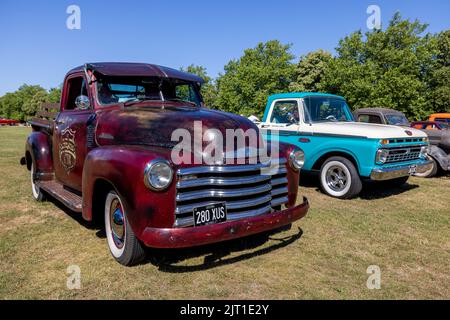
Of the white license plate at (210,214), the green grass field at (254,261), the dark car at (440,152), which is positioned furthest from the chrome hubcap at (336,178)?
the white license plate at (210,214)

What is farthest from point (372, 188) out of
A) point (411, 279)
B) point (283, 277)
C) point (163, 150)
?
point (163, 150)

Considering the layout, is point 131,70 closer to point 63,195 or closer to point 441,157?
point 63,195

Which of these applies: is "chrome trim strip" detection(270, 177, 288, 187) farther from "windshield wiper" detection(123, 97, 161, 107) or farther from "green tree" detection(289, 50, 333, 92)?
"green tree" detection(289, 50, 333, 92)

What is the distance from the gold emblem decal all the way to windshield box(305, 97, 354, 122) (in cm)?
426

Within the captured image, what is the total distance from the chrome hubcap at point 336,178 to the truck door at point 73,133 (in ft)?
13.9

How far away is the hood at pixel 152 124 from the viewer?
351 centimetres

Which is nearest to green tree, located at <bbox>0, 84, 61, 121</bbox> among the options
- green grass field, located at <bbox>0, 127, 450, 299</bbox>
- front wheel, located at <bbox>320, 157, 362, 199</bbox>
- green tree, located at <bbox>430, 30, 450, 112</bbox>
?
green tree, located at <bbox>430, 30, 450, 112</bbox>

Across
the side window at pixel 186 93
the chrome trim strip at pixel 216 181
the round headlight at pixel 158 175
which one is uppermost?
the side window at pixel 186 93

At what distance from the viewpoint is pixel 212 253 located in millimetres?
3738

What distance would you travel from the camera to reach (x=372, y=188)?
7.41 m

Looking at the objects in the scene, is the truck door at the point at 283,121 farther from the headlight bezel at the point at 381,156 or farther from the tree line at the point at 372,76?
the tree line at the point at 372,76

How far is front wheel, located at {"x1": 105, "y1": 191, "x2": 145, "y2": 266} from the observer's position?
3.23m

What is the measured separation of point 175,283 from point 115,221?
89cm
